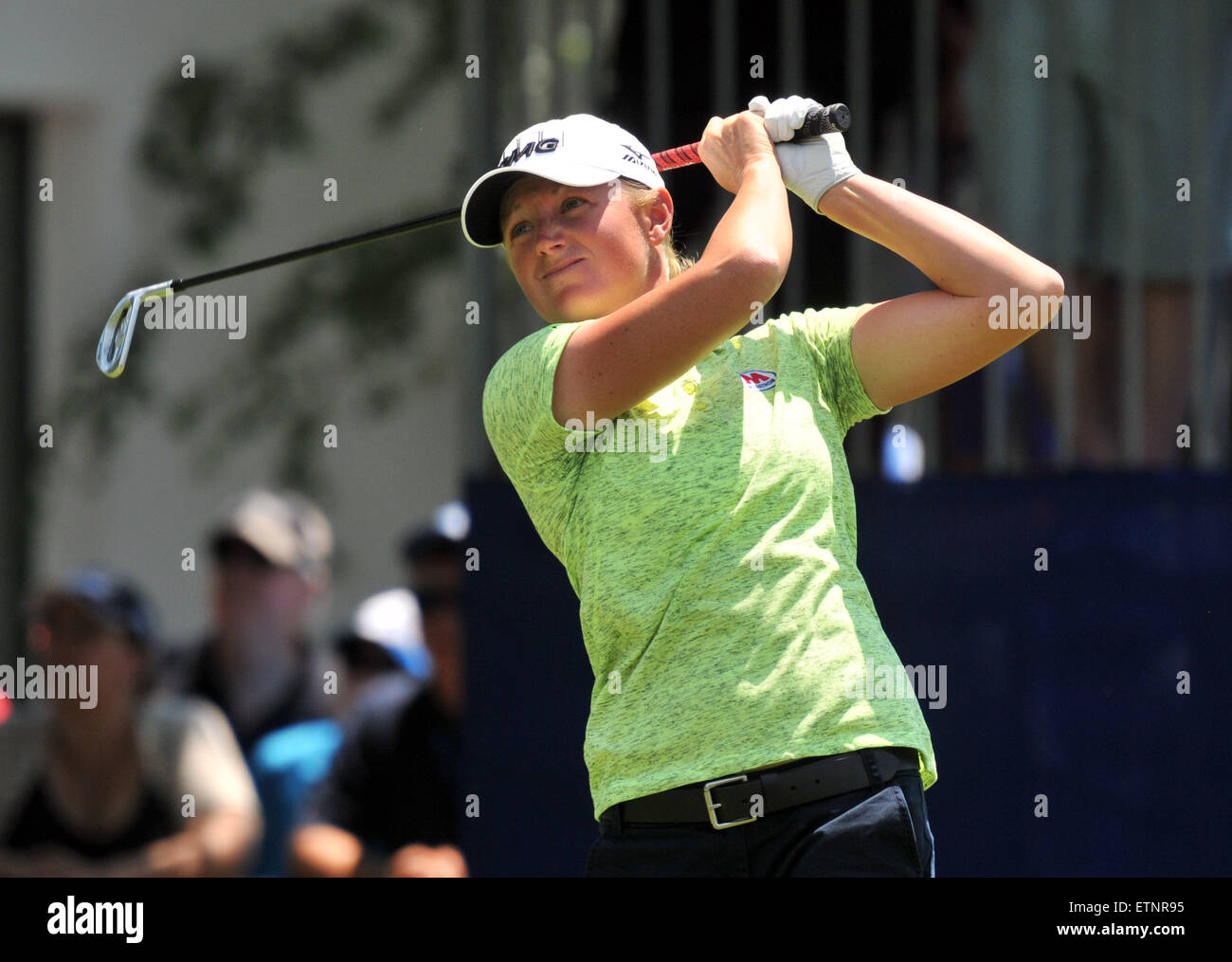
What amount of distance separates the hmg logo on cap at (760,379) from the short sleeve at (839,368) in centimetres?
9

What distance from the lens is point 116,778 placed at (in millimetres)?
4059

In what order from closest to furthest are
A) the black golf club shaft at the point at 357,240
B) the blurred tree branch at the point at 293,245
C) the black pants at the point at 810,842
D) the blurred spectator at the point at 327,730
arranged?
the black pants at the point at 810,842 → the black golf club shaft at the point at 357,240 → the blurred spectator at the point at 327,730 → the blurred tree branch at the point at 293,245

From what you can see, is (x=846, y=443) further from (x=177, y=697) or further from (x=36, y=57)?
(x=36, y=57)

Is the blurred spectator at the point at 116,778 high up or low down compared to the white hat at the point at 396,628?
down

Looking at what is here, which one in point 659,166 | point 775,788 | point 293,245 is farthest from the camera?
point 293,245

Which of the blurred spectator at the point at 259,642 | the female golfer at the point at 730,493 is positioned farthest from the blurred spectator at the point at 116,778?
the female golfer at the point at 730,493

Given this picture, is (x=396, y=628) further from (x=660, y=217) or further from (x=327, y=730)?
(x=660, y=217)

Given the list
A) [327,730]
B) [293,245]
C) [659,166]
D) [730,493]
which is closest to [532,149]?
[659,166]

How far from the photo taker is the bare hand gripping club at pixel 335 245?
2316 millimetres

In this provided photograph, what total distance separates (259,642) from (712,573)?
3.06 m

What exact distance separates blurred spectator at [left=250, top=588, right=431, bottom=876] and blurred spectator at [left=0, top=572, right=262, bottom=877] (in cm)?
9

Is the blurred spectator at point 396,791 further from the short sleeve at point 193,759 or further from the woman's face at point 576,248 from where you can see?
the woman's face at point 576,248

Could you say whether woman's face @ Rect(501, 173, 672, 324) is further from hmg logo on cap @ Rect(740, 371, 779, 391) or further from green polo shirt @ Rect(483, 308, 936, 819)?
hmg logo on cap @ Rect(740, 371, 779, 391)

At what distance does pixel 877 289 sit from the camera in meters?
4.18
